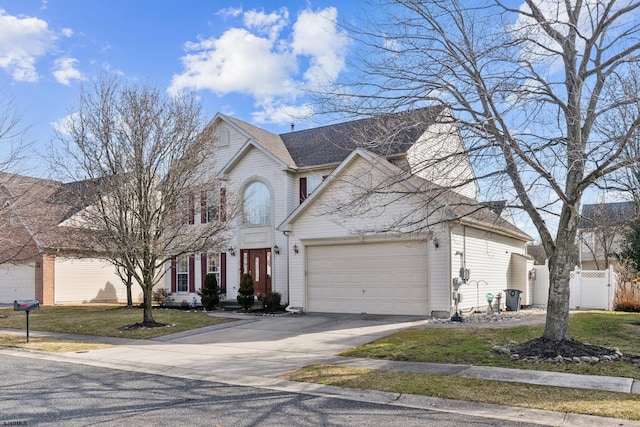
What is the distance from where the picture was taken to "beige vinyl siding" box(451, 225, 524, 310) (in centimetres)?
1795

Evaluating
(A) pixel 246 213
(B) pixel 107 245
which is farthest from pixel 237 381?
A: (A) pixel 246 213

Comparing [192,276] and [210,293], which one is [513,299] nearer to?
[210,293]

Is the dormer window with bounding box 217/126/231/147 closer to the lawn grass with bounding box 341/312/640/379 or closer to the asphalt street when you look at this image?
the lawn grass with bounding box 341/312/640/379

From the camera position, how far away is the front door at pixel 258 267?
22781mm

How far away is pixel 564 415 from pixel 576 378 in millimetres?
2186

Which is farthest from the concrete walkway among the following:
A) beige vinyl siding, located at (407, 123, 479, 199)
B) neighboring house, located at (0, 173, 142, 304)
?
neighboring house, located at (0, 173, 142, 304)

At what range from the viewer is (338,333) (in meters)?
14.3

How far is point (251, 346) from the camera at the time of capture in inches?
501

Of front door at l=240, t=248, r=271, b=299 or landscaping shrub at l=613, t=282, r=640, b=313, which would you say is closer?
landscaping shrub at l=613, t=282, r=640, b=313

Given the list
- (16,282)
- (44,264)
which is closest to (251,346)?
(44,264)

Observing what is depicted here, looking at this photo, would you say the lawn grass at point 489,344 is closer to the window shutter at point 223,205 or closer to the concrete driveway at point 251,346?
the concrete driveway at point 251,346

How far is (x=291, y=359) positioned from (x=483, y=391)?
14.3 feet

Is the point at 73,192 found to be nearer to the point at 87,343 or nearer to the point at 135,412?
the point at 87,343

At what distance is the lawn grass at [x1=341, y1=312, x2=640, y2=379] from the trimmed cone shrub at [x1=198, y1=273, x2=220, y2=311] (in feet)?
36.4
